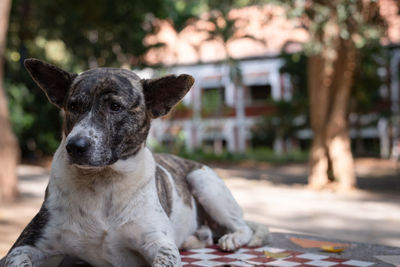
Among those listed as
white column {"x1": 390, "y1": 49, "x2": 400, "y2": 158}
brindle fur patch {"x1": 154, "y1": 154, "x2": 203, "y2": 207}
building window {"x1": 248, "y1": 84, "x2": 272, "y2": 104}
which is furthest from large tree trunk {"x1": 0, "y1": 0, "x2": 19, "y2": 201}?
building window {"x1": 248, "y1": 84, "x2": 272, "y2": 104}

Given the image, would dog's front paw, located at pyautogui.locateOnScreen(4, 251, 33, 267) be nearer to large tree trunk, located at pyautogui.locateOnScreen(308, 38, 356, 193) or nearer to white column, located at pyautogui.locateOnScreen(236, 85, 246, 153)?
large tree trunk, located at pyautogui.locateOnScreen(308, 38, 356, 193)

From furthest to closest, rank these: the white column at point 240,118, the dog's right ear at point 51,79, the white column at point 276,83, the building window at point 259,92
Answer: the building window at point 259,92
the white column at point 240,118
the white column at point 276,83
the dog's right ear at point 51,79

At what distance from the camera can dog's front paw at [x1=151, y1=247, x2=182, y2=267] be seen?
3.02m

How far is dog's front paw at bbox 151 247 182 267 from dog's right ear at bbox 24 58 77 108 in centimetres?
115

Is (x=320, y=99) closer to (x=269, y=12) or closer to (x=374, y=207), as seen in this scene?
(x=269, y=12)

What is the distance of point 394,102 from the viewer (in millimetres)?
30188

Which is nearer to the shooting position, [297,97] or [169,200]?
[169,200]

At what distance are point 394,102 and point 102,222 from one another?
2962cm

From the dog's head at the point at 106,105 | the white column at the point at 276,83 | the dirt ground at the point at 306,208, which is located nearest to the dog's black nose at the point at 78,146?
the dog's head at the point at 106,105

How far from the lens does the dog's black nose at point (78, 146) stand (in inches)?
110

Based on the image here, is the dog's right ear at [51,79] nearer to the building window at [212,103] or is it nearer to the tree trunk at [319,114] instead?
the tree trunk at [319,114]

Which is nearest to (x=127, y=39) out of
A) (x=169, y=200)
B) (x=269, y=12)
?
(x=269, y=12)

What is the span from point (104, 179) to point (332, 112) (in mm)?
10834

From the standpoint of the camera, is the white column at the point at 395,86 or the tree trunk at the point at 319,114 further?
the white column at the point at 395,86
